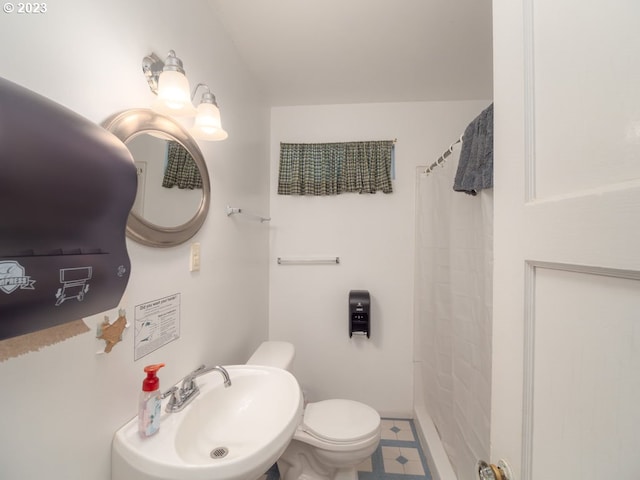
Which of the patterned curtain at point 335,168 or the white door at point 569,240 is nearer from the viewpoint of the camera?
the white door at point 569,240

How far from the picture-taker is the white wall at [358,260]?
195cm

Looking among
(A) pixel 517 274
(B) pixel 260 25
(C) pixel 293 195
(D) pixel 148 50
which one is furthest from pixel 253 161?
(A) pixel 517 274

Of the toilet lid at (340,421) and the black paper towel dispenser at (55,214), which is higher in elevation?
Result: the black paper towel dispenser at (55,214)

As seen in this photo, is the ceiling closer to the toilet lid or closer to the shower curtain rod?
the shower curtain rod

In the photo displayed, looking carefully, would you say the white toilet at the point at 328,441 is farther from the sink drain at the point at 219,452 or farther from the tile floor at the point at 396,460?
the sink drain at the point at 219,452

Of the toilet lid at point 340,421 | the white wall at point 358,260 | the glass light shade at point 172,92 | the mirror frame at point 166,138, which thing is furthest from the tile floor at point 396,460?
the glass light shade at point 172,92

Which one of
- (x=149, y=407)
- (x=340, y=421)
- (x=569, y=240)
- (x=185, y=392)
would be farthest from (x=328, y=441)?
(x=569, y=240)

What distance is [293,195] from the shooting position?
200 centimetres

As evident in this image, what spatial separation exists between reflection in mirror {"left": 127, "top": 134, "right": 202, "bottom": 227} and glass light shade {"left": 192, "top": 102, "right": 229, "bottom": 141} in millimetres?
99

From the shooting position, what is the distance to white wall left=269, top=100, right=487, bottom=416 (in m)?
1.95

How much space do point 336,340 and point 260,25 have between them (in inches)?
Answer: 83.3

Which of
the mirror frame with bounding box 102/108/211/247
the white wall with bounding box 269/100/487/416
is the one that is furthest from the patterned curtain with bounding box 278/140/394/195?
the mirror frame with bounding box 102/108/211/247

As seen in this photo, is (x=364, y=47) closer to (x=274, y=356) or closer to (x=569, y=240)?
(x=569, y=240)

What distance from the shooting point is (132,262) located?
75 cm
